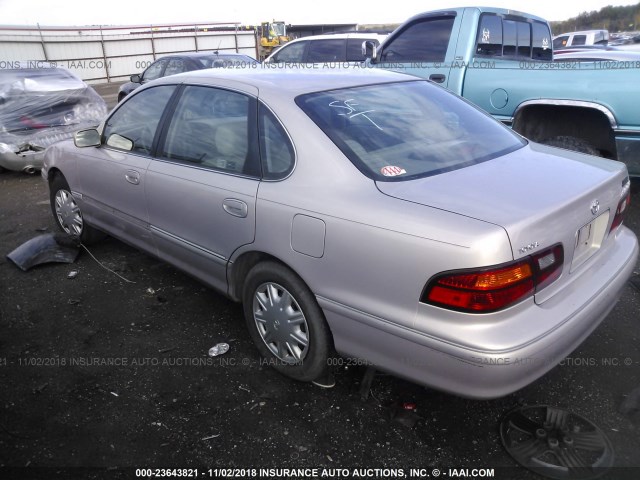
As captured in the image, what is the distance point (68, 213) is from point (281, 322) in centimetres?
297

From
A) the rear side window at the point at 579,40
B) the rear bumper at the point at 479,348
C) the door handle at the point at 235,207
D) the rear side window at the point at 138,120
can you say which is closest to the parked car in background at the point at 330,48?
the rear side window at the point at 138,120

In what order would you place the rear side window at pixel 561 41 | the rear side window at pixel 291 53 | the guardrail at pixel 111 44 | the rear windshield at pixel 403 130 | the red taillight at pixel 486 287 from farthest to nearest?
1. the guardrail at pixel 111 44
2. the rear side window at pixel 561 41
3. the rear side window at pixel 291 53
4. the rear windshield at pixel 403 130
5. the red taillight at pixel 486 287

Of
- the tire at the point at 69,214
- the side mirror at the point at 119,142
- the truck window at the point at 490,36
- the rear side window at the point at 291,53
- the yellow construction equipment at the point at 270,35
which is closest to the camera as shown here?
the side mirror at the point at 119,142

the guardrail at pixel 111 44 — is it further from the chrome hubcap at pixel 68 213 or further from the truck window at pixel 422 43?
the truck window at pixel 422 43

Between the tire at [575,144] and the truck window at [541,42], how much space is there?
1.85m

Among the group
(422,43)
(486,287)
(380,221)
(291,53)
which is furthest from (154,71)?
(486,287)

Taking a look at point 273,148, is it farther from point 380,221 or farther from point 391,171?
point 380,221

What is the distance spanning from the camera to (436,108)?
119 inches

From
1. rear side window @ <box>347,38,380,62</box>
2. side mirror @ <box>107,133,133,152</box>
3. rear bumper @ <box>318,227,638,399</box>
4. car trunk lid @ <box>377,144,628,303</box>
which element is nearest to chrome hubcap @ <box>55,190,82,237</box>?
side mirror @ <box>107,133,133,152</box>

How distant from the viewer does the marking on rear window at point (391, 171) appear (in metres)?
2.34

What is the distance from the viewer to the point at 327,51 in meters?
9.42

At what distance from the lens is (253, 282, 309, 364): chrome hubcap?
2592 millimetres

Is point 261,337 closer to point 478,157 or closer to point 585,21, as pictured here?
point 478,157

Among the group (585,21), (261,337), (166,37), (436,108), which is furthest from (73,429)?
(585,21)
